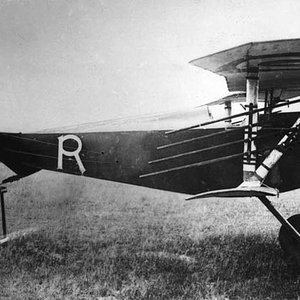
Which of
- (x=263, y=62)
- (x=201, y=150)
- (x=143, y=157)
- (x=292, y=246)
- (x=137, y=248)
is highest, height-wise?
(x=263, y=62)

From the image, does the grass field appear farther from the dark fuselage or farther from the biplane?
the dark fuselage

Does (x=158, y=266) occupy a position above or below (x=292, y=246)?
below

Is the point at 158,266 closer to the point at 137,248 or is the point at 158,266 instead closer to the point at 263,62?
the point at 137,248

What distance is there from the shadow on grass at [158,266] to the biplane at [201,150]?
1.56 ft

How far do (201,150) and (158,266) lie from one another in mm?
1336

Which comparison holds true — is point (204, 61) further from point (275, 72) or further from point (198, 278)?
point (198, 278)

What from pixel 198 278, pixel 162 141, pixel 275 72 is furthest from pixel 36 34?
pixel 198 278

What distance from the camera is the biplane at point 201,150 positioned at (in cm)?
335

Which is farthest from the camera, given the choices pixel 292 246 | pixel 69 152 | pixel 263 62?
pixel 69 152

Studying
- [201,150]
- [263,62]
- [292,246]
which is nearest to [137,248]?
[201,150]

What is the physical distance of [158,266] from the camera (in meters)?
3.73

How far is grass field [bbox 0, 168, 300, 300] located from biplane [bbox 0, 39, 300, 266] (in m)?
0.66

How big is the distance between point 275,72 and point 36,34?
11.1 ft

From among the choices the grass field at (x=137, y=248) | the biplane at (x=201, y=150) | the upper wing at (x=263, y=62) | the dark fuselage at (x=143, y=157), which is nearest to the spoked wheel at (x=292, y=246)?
the biplane at (x=201, y=150)
